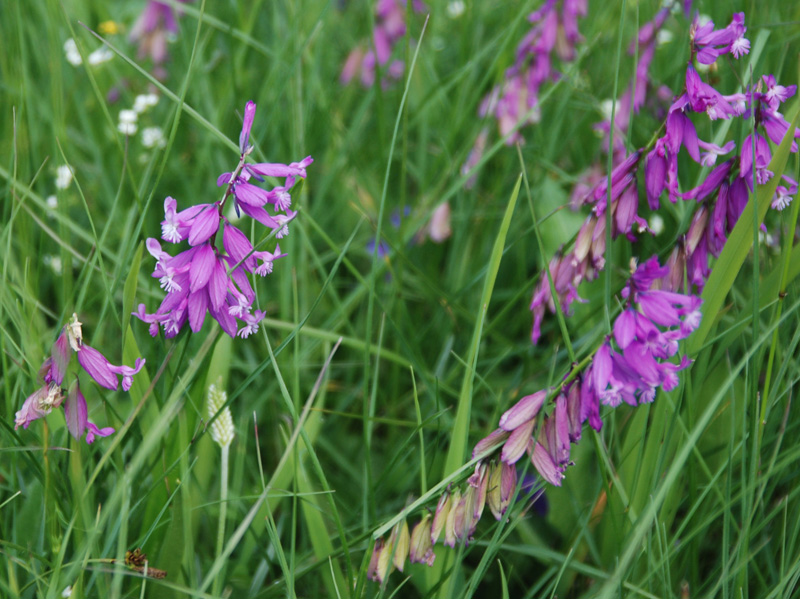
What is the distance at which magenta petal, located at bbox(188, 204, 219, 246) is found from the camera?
98cm

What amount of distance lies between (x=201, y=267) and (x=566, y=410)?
0.56 m

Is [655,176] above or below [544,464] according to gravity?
above

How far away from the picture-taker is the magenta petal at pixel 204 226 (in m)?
0.98

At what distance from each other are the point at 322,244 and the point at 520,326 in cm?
73

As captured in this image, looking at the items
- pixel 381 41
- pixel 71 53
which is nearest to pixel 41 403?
pixel 71 53

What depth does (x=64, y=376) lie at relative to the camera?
1010mm

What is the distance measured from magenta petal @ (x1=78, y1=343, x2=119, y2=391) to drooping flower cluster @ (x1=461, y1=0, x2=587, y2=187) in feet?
4.86

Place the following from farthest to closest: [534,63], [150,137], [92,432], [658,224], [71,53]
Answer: [71,53] < [150,137] < [534,63] < [658,224] < [92,432]

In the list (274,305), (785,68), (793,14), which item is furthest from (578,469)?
(793,14)

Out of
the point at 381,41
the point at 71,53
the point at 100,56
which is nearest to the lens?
the point at 100,56

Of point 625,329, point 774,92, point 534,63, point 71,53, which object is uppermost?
point 774,92

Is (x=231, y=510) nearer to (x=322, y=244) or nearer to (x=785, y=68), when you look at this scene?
(x=322, y=244)

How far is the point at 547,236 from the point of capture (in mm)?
2096

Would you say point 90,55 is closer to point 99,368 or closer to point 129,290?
point 129,290
